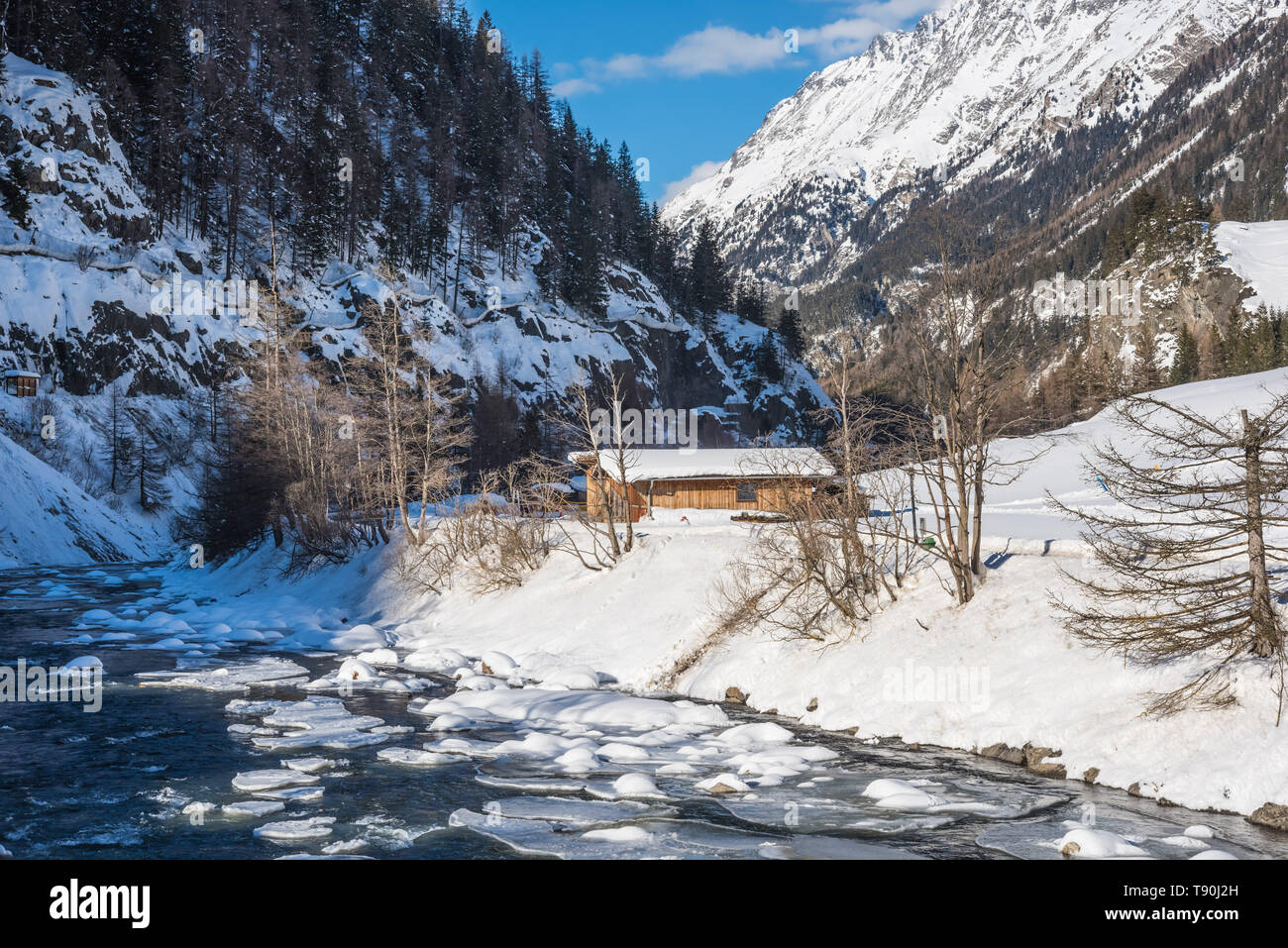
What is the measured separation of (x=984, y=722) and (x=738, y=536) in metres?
14.0

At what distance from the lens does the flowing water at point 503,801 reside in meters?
12.2

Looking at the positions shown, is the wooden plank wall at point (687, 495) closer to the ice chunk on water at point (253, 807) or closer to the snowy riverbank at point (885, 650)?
the snowy riverbank at point (885, 650)

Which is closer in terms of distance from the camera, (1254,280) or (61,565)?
(61,565)

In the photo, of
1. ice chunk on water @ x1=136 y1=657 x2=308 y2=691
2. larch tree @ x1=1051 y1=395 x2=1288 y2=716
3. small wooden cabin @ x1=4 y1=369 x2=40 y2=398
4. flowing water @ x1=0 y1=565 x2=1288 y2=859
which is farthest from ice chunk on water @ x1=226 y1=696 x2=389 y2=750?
small wooden cabin @ x1=4 y1=369 x2=40 y2=398

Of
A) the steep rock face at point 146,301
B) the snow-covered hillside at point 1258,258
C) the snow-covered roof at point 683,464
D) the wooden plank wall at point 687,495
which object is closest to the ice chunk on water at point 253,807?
the snow-covered roof at point 683,464

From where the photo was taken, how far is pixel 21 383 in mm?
62688

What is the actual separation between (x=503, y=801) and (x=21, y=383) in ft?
210

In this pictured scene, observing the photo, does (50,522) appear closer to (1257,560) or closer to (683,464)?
(683,464)

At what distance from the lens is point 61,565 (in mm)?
54094

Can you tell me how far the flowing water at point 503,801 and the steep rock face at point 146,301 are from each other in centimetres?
4407

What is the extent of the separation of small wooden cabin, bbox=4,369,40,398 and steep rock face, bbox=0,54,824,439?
691 millimetres
